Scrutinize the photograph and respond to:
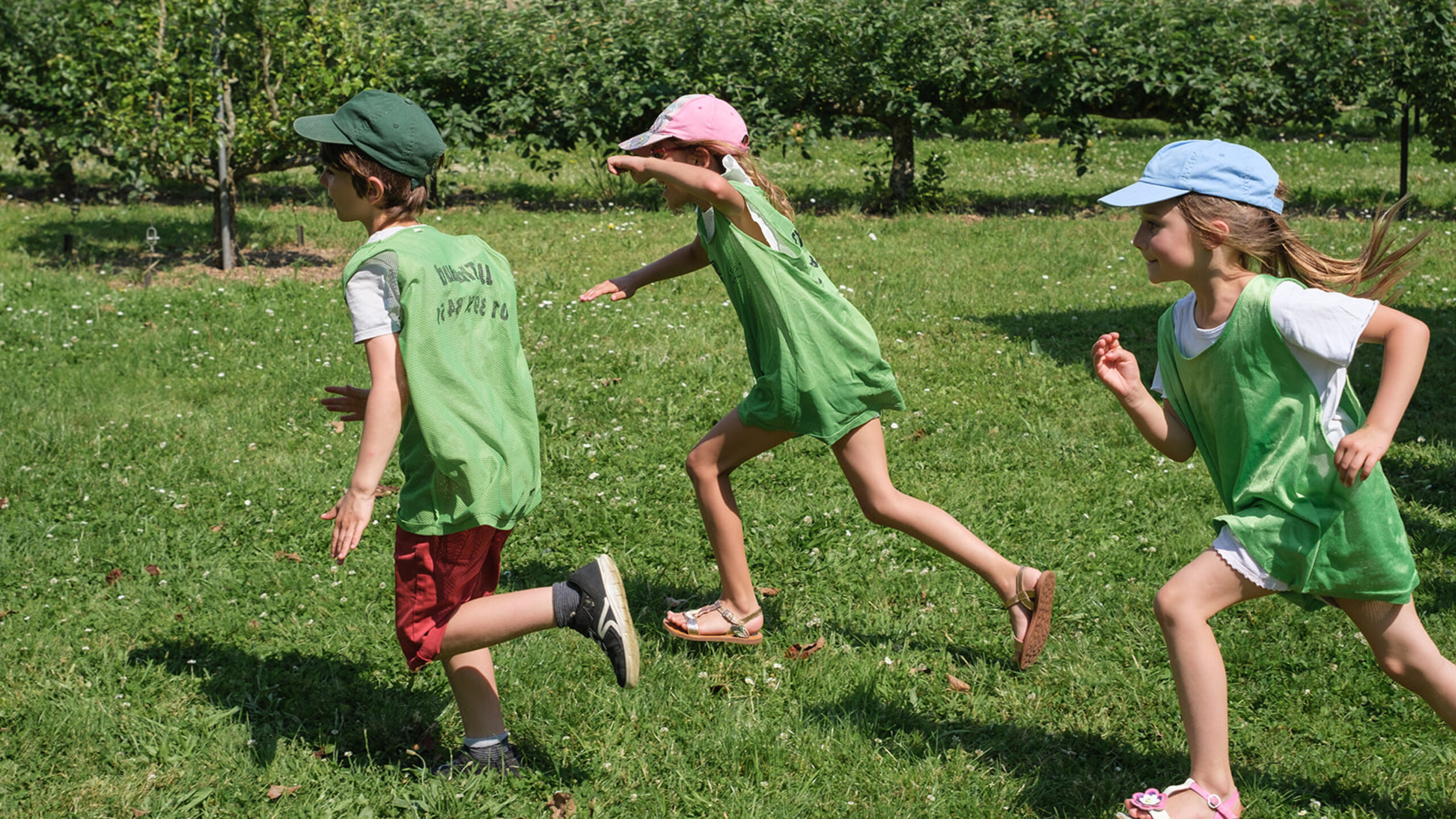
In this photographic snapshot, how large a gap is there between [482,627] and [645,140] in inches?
61.7

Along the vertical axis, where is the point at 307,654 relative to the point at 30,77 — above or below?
below

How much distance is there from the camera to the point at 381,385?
2932 millimetres

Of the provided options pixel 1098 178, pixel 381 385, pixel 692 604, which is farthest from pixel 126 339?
pixel 1098 178

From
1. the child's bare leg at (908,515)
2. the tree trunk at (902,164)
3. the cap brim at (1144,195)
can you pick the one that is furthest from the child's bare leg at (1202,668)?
the tree trunk at (902,164)

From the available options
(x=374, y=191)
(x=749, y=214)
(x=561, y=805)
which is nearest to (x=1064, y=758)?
(x=561, y=805)

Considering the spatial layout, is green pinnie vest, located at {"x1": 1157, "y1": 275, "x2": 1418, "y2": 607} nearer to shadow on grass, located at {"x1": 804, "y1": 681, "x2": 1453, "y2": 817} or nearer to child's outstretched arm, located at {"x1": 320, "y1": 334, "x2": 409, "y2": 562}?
shadow on grass, located at {"x1": 804, "y1": 681, "x2": 1453, "y2": 817}

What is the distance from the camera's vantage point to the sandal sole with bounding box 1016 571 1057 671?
3.81 meters

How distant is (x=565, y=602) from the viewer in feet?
10.5

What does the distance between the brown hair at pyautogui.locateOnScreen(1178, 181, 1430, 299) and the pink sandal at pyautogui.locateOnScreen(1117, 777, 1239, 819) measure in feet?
3.97

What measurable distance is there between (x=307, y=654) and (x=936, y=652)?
2.08m

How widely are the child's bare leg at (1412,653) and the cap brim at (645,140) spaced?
2.25 metres

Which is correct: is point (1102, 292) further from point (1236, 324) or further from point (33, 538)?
point (33, 538)

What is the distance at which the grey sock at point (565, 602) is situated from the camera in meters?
3.17

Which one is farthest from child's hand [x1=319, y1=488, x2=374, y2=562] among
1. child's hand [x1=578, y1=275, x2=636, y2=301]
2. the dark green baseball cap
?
child's hand [x1=578, y1=275, x2=636, y2=301]
